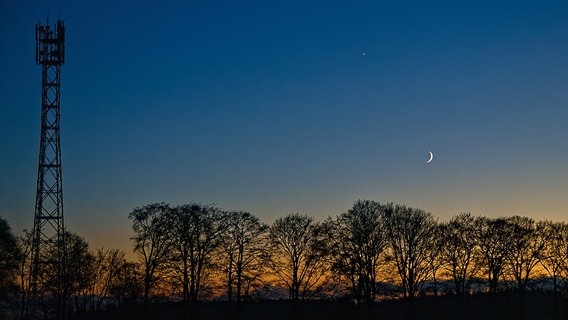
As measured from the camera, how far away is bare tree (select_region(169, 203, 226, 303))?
72.9m

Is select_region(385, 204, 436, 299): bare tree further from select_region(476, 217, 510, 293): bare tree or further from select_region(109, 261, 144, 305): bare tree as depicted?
select_region(109, 261, 144, 305): bare tree

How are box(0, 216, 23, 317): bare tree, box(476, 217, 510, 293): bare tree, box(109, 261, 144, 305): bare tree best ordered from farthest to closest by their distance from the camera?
box(476, 217, 510, 293): bare tree → box(109, 261, 144, 305): bare tree → box(0, 216, 23, 317): bare tree

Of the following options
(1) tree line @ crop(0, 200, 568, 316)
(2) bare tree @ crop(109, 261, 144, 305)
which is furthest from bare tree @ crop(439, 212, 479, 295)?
(2) bare tree @ crop(109, 261, 144, 305)

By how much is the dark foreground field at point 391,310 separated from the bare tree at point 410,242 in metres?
2.65

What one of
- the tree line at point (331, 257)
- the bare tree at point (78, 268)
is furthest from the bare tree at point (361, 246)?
the bare tree at point (78, 268)

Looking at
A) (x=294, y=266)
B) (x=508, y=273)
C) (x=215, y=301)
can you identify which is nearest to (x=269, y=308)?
(x=215, y=301)

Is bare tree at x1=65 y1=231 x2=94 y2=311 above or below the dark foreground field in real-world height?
above

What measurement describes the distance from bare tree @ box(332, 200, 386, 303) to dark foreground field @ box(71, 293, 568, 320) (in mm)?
2743

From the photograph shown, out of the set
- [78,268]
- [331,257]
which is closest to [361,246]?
[331,257]

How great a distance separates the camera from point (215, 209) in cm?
7588

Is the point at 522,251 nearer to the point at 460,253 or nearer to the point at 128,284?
the point at 460,253

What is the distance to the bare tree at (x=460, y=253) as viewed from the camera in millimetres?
75562

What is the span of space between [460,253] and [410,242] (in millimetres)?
7263

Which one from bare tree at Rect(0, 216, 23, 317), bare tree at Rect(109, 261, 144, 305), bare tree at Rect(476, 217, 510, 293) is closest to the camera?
bare tree at Rect(0, 216, 23, 317)
